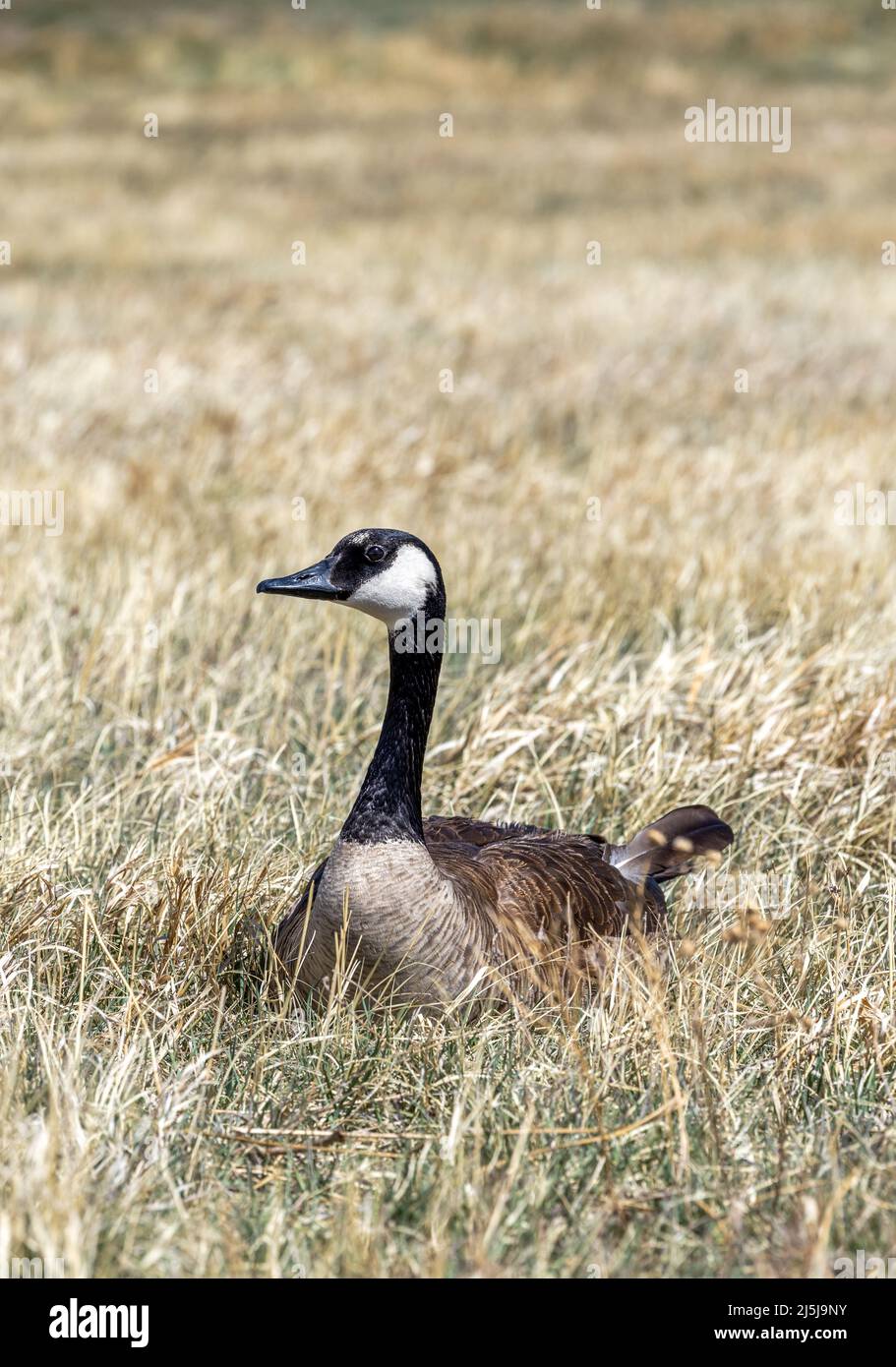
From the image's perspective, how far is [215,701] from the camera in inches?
199

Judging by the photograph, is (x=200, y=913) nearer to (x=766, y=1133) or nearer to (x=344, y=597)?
(x=344, y=597)

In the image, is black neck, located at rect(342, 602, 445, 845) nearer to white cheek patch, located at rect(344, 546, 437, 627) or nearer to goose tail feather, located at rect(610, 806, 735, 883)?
white cheek patch, located at rect(344, 546, 437, 627)

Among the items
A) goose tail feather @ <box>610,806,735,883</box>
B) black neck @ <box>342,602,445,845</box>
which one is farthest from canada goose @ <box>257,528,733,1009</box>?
goose tail feather @ <box>610,806,735,883</box>

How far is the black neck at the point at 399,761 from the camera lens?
11.4 feet

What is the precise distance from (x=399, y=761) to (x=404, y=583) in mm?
424

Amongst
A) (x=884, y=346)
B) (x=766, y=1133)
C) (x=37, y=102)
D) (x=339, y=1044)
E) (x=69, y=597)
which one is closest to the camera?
(x=766, y=1133)

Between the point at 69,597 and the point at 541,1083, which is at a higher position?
the point at 69,597

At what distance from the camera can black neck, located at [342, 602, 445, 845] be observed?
347cm

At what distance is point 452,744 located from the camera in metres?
4.91

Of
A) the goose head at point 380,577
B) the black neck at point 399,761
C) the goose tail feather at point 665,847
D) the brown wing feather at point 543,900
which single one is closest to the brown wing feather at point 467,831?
the brown wing feather at point 543,900

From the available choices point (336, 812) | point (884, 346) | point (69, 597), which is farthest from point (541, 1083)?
point (884, 346)

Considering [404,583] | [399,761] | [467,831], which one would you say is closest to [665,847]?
[467,831]

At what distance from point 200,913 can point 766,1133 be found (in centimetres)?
146

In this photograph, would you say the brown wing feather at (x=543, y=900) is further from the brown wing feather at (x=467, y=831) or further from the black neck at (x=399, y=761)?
the black neck at (x=399, y=761)
